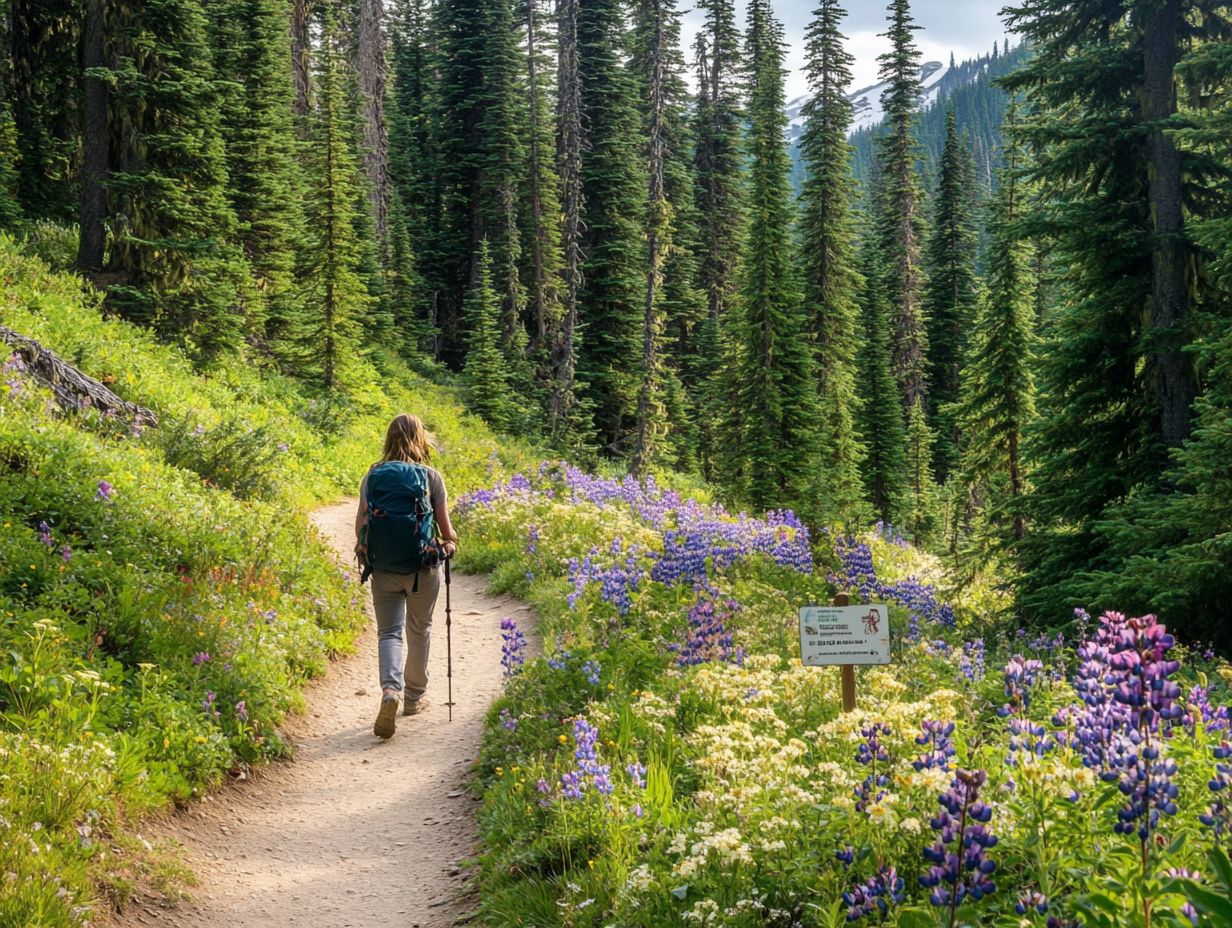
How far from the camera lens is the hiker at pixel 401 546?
24.1ft

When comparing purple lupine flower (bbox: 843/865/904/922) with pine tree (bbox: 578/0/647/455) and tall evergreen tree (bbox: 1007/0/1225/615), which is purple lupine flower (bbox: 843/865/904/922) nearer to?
tall evergreen tree (bbox: 1007/0/1225/615)

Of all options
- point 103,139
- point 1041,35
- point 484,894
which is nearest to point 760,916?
point 484,894

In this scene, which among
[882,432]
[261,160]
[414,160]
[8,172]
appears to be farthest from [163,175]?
[882,432]

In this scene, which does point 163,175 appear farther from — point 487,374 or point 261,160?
point 487,374

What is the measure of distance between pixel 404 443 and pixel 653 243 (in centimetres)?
2141

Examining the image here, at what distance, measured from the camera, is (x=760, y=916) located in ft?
11.5

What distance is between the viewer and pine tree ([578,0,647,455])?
36156 millimetres

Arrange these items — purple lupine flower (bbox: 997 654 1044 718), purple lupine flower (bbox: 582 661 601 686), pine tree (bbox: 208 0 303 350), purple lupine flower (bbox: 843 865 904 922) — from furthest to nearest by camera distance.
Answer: pine tree (bbox: 208 0 303 350) < purple lupine flower (bbox: 582 661 601 686) < purple lupine flower (bbox: 997 654 1044 718) < purple lupine flower (bbox: 843 865 904 922)

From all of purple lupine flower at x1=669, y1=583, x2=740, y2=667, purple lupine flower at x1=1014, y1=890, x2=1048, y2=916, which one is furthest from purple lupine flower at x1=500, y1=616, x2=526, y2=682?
purple lupine flower at x1=1014, y1=890, x2=1048, y2=916

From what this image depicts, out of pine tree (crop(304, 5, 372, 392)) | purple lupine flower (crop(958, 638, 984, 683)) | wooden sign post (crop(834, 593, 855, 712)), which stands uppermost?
pine tree (crop(304, 5, 372, 392))

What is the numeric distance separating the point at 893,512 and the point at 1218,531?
32938 mm

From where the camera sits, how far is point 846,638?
5.13 metres

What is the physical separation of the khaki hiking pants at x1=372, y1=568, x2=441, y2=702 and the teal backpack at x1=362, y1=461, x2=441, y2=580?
0.53 feet

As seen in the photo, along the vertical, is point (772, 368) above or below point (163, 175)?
below
